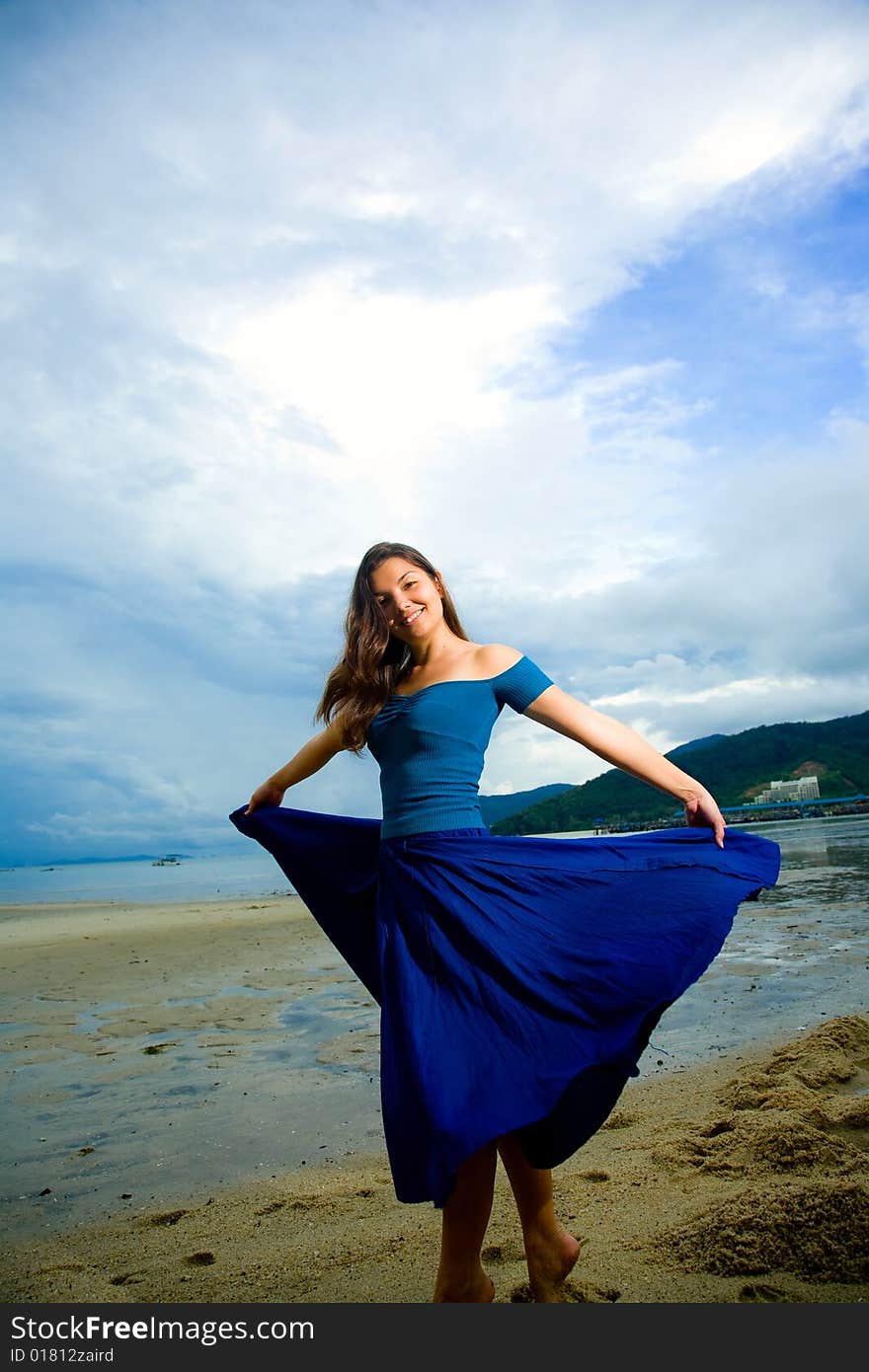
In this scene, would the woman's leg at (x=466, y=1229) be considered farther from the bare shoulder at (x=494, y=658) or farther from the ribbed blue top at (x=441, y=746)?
the bare shoulder at (x=494, y=658)

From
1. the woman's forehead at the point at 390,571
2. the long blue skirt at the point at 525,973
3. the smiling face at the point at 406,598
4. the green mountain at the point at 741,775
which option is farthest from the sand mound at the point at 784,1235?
the green mountain at the point at 741,775

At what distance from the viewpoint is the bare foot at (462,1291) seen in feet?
7.98

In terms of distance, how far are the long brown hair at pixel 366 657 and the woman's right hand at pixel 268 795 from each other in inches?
20.2

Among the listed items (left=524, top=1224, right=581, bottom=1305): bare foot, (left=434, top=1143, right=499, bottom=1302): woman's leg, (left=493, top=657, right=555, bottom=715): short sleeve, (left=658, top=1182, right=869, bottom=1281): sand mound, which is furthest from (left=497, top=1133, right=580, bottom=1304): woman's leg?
(left=493, top=657, right=555, bottom=715): short sleeve

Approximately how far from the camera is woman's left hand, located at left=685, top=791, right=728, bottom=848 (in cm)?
290

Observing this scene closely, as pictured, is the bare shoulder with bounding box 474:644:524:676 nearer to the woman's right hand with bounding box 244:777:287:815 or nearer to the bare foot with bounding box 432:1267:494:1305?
the woman's right hand with bounding box 244:777:287:815

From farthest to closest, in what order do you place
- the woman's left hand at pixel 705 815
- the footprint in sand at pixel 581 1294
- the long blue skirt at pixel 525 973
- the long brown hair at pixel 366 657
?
the long brown hair at pixel 366 657, the woman's left hand at pixel 705 815, the footprint in sand at pixel 581 1294, the long blue skirt at pixel 525 973

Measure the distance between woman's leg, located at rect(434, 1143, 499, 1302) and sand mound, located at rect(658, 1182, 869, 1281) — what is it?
2.57 feet

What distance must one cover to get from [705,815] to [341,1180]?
8.00ft

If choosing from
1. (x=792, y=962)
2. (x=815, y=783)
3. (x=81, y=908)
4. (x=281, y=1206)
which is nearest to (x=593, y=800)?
(x=815, y=783)

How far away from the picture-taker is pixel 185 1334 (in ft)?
8.05

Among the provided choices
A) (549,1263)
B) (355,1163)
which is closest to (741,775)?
(355,1163)

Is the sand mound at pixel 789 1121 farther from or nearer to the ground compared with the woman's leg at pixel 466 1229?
nearer to the ground

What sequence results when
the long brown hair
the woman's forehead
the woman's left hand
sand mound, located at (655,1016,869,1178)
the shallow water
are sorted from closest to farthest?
1. the woman's left hand
2. the long brown hair
3. the woman's forehead
4. sand mound, located at (655,1016,869,1178)
5. the shallow water
